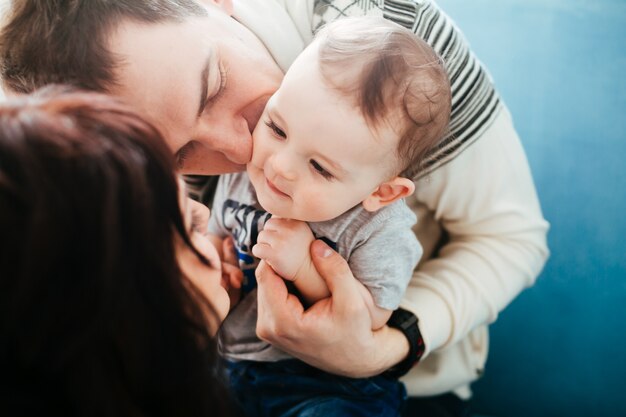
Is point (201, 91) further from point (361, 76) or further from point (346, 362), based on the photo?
point (346, 362)

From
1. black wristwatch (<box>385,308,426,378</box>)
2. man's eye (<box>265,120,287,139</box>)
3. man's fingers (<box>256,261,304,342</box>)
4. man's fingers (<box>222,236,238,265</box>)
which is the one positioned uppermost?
man's eye (<box>265,120,287,139</box>)

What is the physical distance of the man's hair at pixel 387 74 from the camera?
0.60 metres

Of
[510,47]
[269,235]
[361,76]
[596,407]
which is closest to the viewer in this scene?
[361,76]

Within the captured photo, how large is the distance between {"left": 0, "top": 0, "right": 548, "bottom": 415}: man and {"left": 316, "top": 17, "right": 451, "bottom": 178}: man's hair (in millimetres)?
131

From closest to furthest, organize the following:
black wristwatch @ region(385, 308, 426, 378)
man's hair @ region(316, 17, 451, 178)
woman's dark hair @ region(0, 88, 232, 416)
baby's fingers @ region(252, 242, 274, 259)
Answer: woman's dark hair @ region(0, 88, 232, 416), man's hair @ region(316, 17, 451, 178), baby's fingers @ region(252, 242, 274, 259), black wristwatch @ region(385, 308, 426, 378)

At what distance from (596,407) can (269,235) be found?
2.19 feet

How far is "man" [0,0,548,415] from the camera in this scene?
0.63 meters

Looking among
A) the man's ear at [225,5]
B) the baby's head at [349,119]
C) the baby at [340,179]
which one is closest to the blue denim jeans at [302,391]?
the baby at [340,179]

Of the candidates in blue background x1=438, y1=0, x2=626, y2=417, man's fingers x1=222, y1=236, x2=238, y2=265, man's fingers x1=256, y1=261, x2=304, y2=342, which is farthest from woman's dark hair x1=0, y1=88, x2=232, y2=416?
blue background x1=438, y1=0, x2=626, y2=417

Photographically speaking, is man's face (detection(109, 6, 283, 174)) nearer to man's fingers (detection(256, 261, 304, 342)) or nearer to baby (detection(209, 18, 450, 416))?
baby (detection(209, 18, 450, 416))

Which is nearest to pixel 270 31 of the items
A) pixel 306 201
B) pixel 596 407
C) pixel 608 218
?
pixel 306 201

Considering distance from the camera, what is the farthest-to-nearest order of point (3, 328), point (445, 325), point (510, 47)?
point (510, 47) → point (445, 325) → point (3, 328)

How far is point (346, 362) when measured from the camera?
76 cm

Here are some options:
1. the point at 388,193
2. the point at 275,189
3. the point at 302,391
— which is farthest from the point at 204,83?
the point at 302,391
